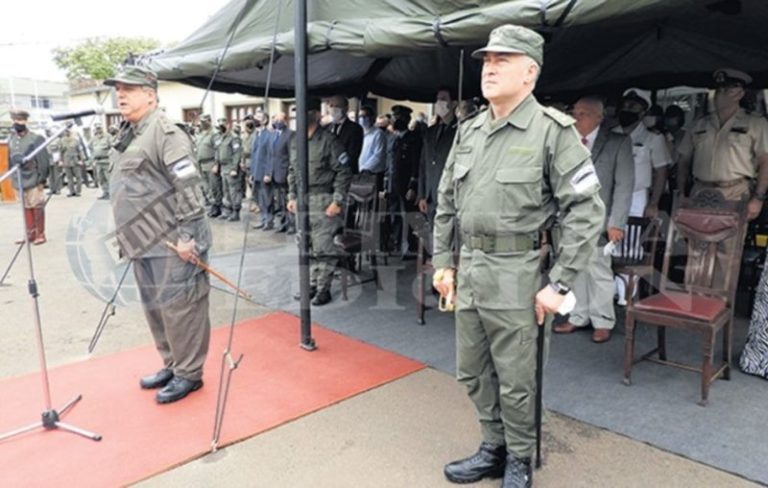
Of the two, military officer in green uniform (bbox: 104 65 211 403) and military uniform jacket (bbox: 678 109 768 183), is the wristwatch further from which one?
military uniform jacket (bbox: 678 109 768 183)

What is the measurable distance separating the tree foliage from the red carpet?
1461 inches

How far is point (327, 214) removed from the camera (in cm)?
473

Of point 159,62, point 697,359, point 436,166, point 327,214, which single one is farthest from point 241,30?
point 697,359

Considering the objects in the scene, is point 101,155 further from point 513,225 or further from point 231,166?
point 513,225

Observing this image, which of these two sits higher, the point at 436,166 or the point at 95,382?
the point at 436,166

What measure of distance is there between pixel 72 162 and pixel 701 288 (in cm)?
1466

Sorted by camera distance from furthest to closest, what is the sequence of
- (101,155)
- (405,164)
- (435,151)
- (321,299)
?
1. (101,155)
2. (405,164)
3. (435,151)
4. (321,299)

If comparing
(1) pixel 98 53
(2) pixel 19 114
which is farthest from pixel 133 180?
(1) pixel 98 53

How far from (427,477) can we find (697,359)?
218 centimetres

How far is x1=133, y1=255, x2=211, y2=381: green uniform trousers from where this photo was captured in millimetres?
2957

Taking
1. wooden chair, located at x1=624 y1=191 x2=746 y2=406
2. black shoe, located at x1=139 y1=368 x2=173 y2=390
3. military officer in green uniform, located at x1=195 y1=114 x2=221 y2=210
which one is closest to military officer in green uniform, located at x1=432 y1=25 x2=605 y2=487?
wooden chair, located at x1=624 y1=191 x2=746 y2=406

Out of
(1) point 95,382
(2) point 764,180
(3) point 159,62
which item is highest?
(3) point 159,62

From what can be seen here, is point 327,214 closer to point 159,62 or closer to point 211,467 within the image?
point 159,62

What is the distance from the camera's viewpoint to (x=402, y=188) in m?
6.46
